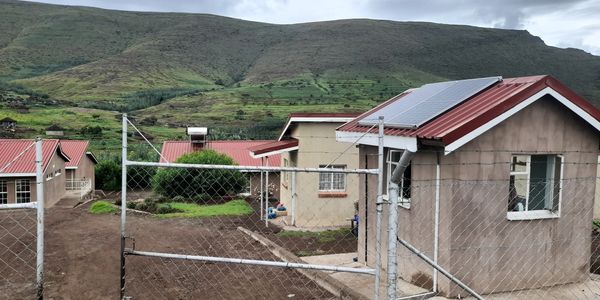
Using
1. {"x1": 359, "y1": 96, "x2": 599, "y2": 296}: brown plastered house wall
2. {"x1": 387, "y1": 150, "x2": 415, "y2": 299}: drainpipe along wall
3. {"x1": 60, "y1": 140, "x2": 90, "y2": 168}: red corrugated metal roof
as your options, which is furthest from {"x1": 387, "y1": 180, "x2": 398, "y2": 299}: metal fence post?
{"x1": 60, "y1": 140, "x2": 90, "y2": 168}: red corrugated metal roof

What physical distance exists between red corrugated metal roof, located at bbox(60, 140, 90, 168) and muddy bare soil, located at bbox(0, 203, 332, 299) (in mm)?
17645

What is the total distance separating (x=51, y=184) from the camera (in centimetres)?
2866

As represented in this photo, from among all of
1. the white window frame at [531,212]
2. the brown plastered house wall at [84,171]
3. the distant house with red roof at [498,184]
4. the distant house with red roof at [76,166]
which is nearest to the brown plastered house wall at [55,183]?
the distant house with red roof at [76,166]

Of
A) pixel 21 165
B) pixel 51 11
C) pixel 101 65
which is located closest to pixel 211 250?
pixel 21 165

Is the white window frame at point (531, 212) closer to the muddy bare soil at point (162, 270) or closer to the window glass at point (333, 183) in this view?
the muddy bare soil at point (162, 270)

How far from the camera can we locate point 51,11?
582ft

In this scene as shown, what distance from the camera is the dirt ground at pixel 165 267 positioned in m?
9.10

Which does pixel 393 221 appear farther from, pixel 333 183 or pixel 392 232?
pixel 333 183

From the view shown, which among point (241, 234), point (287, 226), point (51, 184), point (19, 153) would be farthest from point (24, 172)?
point (241, 234)

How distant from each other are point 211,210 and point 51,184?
11.2 meters

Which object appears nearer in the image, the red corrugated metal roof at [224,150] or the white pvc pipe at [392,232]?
the white pvc pipe at [392,232]

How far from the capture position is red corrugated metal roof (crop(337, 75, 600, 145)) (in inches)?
324

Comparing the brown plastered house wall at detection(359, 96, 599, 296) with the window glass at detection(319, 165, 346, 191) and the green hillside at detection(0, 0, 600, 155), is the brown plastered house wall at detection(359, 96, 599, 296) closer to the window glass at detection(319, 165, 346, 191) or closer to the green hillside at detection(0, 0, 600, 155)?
the window glass at detection(319, 165, 346, 191)

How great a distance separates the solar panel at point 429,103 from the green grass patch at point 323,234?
5.73m
